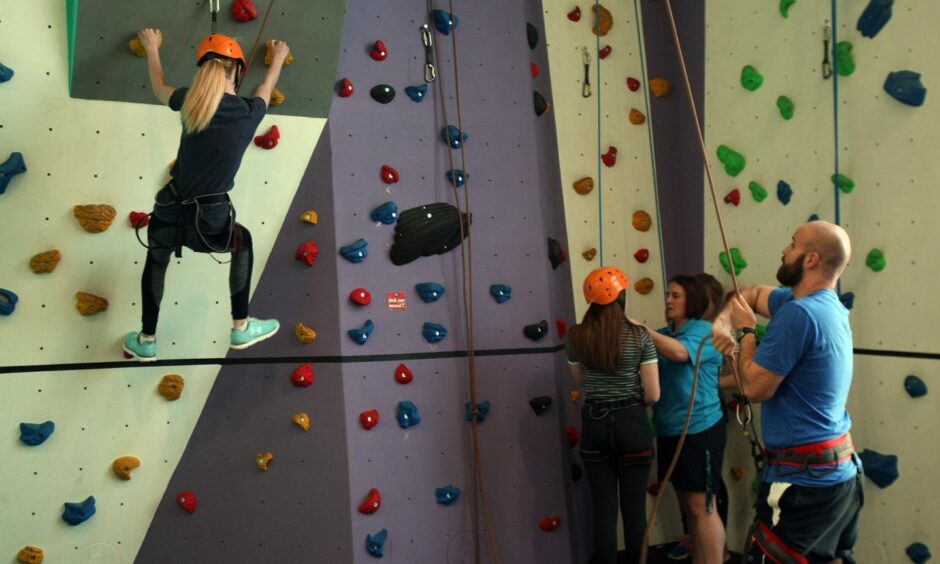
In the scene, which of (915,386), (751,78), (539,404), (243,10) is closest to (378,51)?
(243,10)

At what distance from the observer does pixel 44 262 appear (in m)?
2.79

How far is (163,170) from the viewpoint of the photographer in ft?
9.86

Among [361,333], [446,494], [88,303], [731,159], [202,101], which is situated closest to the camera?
[202,101]

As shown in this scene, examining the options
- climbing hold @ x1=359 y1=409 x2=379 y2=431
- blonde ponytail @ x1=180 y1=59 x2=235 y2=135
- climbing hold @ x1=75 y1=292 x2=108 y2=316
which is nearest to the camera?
blonde ponytail @ x1=180 y1=59 x2=235 y2=135

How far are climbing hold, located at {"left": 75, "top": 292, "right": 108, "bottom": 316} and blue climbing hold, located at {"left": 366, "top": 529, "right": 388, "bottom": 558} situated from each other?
1239 millimetres

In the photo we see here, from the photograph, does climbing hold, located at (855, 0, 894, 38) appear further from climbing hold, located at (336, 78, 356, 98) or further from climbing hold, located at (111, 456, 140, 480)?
climbing hold, located at (111, 456, 140, 480)

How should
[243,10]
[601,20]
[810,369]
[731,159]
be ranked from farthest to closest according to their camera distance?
[601,20], [731,159], [243,10], [810,369]

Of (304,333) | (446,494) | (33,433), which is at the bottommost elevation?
(446,494)

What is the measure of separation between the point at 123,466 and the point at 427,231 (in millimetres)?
1385

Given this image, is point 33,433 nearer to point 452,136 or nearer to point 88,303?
point 88,303

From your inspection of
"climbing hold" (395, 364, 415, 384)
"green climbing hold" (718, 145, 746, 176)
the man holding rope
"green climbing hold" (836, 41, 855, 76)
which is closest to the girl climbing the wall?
"climbing hold" (395, 364, 415, 384)

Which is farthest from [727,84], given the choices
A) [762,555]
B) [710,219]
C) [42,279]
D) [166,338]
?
[42,279]

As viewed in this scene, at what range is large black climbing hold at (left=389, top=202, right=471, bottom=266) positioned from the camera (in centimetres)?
339

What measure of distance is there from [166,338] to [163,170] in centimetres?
58
